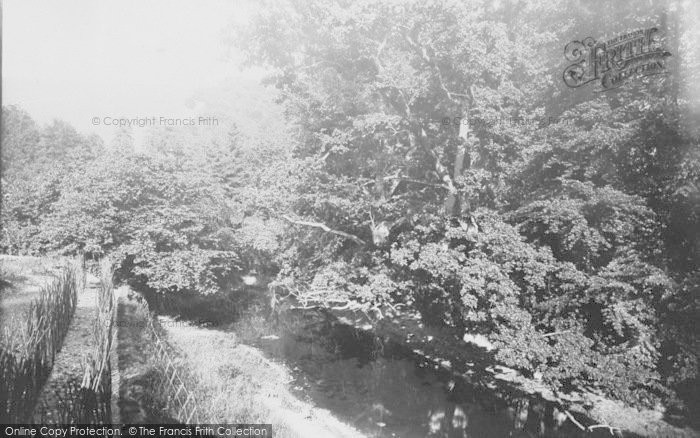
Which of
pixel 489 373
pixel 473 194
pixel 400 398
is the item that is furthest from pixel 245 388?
pixel 473 194

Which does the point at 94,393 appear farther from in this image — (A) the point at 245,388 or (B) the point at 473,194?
(B) the point at 473,194

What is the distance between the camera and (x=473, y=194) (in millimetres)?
14766

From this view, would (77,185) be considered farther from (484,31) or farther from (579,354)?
(579,354)

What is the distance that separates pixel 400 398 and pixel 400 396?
0.39ft

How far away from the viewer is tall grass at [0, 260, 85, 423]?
5680 mm

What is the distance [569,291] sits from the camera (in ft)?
38.2

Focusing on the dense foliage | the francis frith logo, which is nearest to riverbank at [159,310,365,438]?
the dense foliage

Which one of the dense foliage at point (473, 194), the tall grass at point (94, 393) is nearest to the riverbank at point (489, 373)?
the dense foliage at point (473, 194)

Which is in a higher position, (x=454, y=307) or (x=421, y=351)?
(x=454, y=307)

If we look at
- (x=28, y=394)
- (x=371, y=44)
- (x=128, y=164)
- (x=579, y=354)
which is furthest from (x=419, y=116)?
(x=28, y=394)

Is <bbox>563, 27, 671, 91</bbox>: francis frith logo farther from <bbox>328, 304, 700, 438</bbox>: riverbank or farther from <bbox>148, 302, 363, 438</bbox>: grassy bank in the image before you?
<bbox>148, 302, 363, 438</bbox>: grassy bank

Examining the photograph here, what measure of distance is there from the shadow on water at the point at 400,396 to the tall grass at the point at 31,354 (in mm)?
6821

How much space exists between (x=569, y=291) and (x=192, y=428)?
34.4 ft

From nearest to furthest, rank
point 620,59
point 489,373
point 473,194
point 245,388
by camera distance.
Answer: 1. point 245,388
2. point 620,59
3. point 489,373
4. point 473,194
